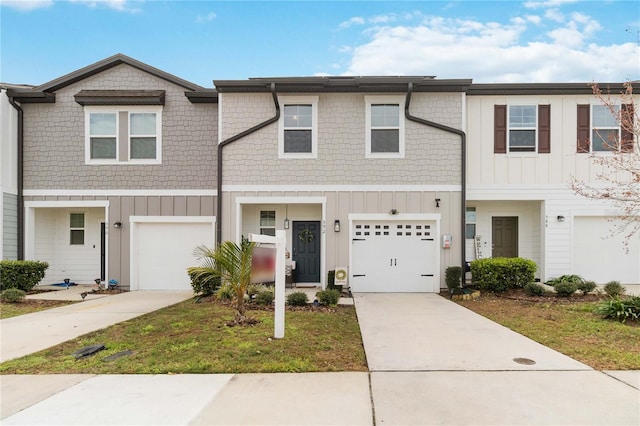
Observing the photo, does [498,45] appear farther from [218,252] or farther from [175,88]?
[218,252]

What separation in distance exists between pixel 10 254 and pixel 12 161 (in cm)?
271

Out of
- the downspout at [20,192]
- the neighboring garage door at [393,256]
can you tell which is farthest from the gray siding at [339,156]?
the downspout at [20,192]

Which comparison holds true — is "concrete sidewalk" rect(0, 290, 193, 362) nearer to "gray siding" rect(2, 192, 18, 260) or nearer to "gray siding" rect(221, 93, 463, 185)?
"gray siding" rect(2, 192, 18, 260)

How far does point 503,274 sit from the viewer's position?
9.99 m

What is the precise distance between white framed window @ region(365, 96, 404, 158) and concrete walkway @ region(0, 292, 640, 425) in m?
6.66

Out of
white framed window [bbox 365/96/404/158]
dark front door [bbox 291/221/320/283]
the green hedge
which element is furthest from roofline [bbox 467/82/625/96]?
dark front door [bbox 291/221/320/283]

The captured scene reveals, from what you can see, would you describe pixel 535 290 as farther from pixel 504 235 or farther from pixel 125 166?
pixel 125 166

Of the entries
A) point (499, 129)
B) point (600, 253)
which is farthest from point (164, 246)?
point (600, 253)

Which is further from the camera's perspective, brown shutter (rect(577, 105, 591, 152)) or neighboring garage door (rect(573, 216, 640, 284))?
neighboring garage door (rect(573, 216, 640, 284))

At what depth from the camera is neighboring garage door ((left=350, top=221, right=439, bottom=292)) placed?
10781 mm

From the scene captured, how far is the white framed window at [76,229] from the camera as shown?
40.3 ft

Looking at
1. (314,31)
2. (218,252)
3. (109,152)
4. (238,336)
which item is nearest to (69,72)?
(109,152)

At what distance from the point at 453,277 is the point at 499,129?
4.52m

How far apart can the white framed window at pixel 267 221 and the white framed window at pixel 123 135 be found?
136 inches
